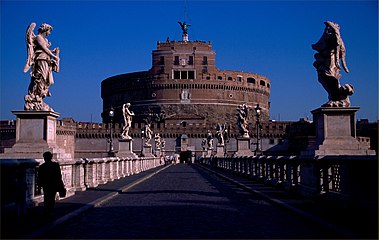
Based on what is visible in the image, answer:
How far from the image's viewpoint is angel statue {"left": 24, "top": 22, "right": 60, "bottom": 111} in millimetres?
12133

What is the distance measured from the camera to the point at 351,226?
7.58 m

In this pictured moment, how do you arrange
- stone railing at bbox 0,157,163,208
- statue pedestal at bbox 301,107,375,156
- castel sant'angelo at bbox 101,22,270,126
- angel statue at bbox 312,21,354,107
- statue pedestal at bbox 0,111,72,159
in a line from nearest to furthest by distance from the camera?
stone railing at bbox 0,157,163,208
statue pedestal at bbox 301,107,375,156
statue pedestal at bbox 0,111,72,159
angel statue at bbox 312,21,354,107
castel sant'angelo at bbox 101,22,270,126

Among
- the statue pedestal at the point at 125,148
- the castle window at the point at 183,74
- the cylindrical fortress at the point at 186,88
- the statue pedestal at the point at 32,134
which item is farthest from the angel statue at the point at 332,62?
the castle window at the point at 183,74

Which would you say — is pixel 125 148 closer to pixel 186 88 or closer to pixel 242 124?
pixel 242 124

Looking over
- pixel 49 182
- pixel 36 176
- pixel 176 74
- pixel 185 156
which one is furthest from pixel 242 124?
pixel 176 74

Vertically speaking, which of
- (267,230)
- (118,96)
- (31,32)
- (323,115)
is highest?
(118,96)

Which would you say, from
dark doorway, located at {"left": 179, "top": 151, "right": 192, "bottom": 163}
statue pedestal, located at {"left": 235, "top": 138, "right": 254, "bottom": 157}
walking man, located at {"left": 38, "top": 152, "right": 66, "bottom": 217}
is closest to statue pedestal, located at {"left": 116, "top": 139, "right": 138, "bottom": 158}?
statue pedestal, located at {"left": 235, "top": 138, "right": 254, "bottom": 157}

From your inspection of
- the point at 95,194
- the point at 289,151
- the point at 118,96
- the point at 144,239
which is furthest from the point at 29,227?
the point at 118,96

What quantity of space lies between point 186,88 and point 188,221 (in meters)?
93.4

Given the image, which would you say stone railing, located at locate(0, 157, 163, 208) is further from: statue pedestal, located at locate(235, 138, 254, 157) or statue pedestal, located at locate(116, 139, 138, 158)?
statue pedestal, located at locate(235, 138, 254, 157)

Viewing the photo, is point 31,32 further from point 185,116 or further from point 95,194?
point 185,116

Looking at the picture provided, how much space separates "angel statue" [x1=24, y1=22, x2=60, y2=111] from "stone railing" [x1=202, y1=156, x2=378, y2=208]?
20.6 feet

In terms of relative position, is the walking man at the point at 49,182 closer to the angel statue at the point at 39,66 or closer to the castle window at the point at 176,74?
the angel statue at the point at 39,66

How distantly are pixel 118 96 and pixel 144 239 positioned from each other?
340 feet
